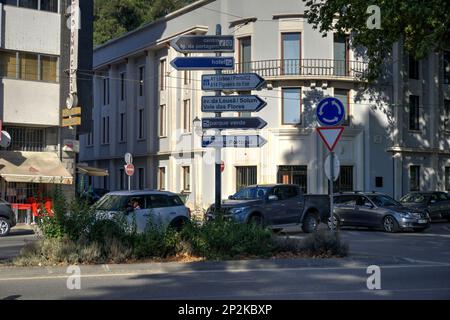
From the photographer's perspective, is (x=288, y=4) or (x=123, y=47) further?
(x=123, y=47)

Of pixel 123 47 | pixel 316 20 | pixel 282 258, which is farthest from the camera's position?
pixel 123 47

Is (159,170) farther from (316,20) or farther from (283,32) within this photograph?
(316,20)

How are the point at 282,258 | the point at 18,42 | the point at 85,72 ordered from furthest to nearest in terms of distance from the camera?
the point at 85,72 → the point at 18,42 → the point at 282,258

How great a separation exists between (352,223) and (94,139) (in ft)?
108

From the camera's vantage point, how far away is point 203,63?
612 inches

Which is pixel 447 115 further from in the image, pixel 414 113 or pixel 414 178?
pixel 414 178

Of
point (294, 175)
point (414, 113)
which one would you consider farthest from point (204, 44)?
point (414, 113)

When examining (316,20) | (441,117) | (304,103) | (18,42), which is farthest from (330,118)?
(441,117)

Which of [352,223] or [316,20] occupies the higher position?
[316,20]

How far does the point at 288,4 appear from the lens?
36469mm

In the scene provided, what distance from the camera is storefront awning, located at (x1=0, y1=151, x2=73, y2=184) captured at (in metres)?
27.1

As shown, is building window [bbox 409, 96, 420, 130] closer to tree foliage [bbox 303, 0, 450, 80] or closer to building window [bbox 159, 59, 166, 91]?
building window [bbox 159, 59, 166, 91]

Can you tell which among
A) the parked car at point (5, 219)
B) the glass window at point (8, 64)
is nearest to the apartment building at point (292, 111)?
the glass window at point (8, 64)

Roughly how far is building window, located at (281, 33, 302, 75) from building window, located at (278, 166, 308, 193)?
5.31 metres
